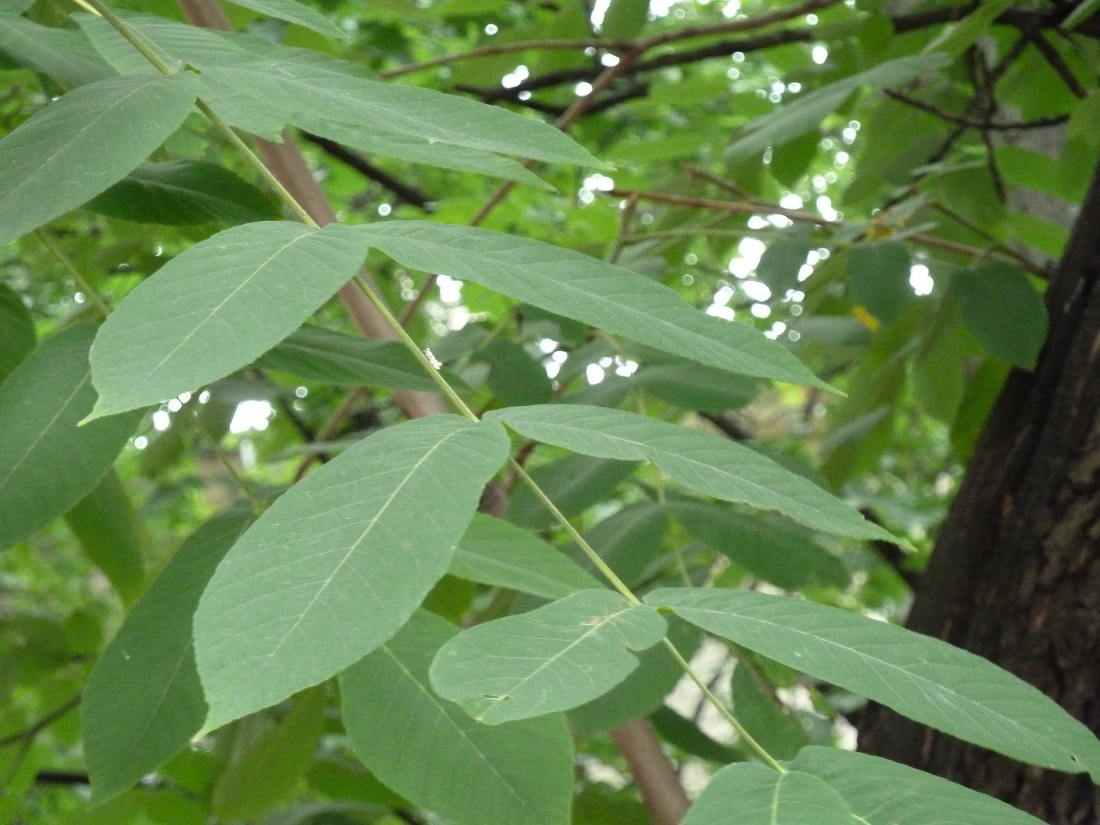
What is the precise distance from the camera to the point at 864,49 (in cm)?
162

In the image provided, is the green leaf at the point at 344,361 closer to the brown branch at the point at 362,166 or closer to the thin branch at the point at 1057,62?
the thin branch at the point at 1057,62

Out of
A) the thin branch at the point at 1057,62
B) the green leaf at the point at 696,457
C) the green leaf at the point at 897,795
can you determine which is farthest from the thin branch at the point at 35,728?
the thin branch at the point at 1057,62

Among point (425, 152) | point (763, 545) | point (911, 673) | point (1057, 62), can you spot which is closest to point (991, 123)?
point (1057, 62)

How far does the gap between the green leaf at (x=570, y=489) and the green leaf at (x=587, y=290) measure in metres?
0.54

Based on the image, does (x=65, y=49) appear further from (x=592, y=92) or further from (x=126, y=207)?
(x=592, y=92)

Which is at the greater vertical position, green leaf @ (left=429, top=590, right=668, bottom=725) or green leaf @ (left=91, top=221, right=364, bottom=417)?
green leaf @ (left=91, top=221, right=364, bottom=417)

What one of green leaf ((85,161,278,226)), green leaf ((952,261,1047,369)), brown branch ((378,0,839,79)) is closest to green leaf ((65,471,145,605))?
green leaf ((85,161,278,226))

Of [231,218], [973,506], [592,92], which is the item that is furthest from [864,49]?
[231,218]

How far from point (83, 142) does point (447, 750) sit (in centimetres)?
44

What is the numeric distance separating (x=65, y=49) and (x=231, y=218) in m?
0.18

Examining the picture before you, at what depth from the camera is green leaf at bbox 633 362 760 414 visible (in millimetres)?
1294

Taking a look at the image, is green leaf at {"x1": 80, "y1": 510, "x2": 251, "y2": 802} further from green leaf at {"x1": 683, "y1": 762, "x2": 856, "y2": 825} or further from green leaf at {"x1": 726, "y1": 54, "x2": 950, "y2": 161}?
green leaf at {"x1": 726, "y1": 54, "x2": 950, "y2": 161}

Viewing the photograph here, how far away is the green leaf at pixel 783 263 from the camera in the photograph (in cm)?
148

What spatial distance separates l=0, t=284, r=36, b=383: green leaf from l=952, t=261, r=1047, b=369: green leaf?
101 centimetres
